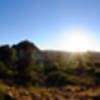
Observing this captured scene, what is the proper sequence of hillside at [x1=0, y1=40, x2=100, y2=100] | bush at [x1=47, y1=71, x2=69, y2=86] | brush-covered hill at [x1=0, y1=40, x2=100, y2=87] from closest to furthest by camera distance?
1. hillside at [x1=0, y1=40, x2=100, y2=100]
2. brush-covered hill at [x1=0, y1=40, x2=100, y2=87]
3. bush at [x1=47, y1=71, x2=69, y2=86]

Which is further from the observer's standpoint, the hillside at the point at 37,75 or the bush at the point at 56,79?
the bush at the point at 56,79

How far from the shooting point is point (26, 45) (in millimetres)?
45812

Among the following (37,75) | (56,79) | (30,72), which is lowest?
(56,79)

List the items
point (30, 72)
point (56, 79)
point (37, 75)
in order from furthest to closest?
point (37, 75) < point (56, 79) < point (30, 72)

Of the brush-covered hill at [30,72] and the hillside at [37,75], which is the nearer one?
the hillside at [37,75]

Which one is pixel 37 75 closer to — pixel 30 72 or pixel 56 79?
pixel 30 72

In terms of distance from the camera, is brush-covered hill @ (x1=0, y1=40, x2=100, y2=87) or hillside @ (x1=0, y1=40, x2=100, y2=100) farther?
brush-covered hill @ (x1=0, y1=40, x2=100, y2=87)

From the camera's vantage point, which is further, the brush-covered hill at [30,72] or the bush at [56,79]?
the bush at [56,79]

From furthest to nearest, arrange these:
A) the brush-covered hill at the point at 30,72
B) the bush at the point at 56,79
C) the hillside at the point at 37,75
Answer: the bush at the point at 56,79 < the brush-covered hill at the point at 30,72 < the hillside at the point at 37,75

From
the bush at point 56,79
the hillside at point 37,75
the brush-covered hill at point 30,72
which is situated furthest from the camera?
the bush at point 56,79

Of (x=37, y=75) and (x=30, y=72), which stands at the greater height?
(x=30, y=72)

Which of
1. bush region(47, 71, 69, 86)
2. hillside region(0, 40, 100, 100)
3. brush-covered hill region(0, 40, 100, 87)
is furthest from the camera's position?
bush region(47, 71, 69, 86)

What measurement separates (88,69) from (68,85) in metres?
11.0

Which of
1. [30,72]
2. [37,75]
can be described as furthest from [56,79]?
[30,72]
